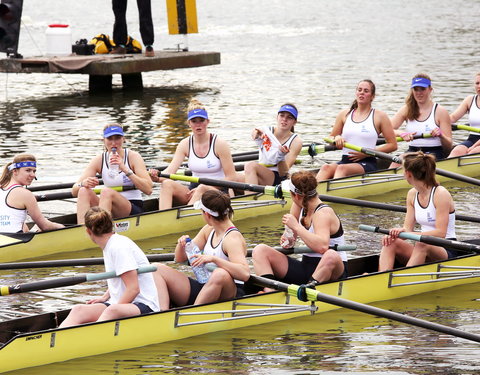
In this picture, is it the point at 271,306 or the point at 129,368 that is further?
the point at 271,306

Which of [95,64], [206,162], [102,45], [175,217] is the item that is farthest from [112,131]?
[102,45]

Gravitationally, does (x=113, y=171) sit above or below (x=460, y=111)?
below

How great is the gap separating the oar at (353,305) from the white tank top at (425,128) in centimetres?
678

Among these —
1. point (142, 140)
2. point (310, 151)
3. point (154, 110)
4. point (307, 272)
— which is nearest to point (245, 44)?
point (154, 110)

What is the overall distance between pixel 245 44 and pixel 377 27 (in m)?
8.57

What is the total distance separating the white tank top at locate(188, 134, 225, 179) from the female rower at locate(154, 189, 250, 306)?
3910mm

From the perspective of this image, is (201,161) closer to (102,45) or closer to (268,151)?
(268,151)

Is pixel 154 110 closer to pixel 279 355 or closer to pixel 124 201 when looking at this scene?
pixel 124 201

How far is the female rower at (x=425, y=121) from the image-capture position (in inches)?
610

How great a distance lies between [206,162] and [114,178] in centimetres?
128

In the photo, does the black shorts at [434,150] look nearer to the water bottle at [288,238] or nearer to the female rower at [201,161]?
the female rower at [201,161]

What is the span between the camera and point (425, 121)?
15.6 meters

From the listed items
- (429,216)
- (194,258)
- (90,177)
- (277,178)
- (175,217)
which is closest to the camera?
(194,258)

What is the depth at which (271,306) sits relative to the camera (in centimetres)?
967
